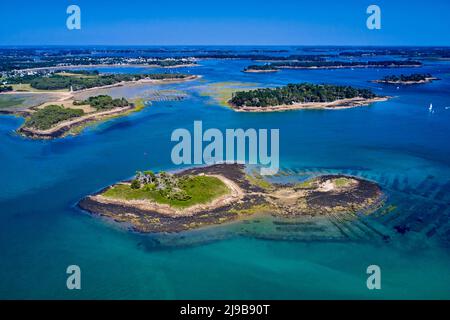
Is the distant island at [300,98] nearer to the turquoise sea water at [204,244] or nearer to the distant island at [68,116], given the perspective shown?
the turquoise sea water at [204,244]

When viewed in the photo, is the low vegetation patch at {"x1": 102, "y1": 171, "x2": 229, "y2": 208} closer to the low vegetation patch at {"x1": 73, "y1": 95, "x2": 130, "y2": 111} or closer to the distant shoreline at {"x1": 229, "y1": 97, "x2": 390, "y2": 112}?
the low vegetation patch at {"x1": 73, "y1": 95, "x2": 130, "y2": 111}

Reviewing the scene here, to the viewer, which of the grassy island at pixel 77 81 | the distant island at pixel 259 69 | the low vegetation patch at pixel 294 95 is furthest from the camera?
the distant island at pixel 259 69

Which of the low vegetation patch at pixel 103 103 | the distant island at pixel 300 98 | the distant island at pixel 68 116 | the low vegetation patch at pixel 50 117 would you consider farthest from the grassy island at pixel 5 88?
the distant island at pixel 300 98

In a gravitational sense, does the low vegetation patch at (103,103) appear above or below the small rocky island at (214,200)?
above

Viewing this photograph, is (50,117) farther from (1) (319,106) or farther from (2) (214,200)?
(1) (319,106)

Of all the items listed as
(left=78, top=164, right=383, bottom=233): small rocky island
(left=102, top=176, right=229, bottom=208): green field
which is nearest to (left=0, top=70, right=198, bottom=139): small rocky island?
(left=102, top=176, right=229, bottom=208): green field
